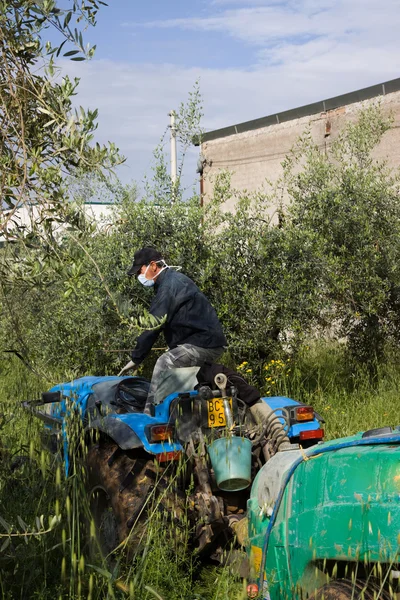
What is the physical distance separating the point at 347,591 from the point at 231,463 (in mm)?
1585

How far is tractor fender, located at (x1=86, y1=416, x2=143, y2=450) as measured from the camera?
14.7 ft

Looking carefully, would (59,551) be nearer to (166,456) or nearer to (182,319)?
(166,456)

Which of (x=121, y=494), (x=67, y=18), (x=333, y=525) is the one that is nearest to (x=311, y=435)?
(x=121, y=494)

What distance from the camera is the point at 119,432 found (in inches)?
181

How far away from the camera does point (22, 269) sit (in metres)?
2.88

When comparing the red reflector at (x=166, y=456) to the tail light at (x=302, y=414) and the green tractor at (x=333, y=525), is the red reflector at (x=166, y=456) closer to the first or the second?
the green tractor at (x=333, y=525)

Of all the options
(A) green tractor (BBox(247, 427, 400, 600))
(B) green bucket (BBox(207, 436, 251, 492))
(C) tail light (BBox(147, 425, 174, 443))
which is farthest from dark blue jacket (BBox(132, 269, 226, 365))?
(A) green tractor (BBox(247, 427, 400, 600))

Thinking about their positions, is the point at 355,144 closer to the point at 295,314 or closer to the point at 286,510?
the point at 295,314

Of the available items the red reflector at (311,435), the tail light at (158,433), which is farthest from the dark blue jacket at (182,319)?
the tail light at (158,433)

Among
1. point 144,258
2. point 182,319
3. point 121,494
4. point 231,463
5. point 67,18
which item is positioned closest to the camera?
point 67,18

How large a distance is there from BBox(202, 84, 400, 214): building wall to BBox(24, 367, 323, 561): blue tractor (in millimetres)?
13738

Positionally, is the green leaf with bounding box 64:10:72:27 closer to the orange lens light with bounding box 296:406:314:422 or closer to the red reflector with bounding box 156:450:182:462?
the red reflector with bounding box 156:450:182:462

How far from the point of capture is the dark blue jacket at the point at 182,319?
584 centimetres

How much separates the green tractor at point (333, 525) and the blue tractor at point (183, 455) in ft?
2.40
